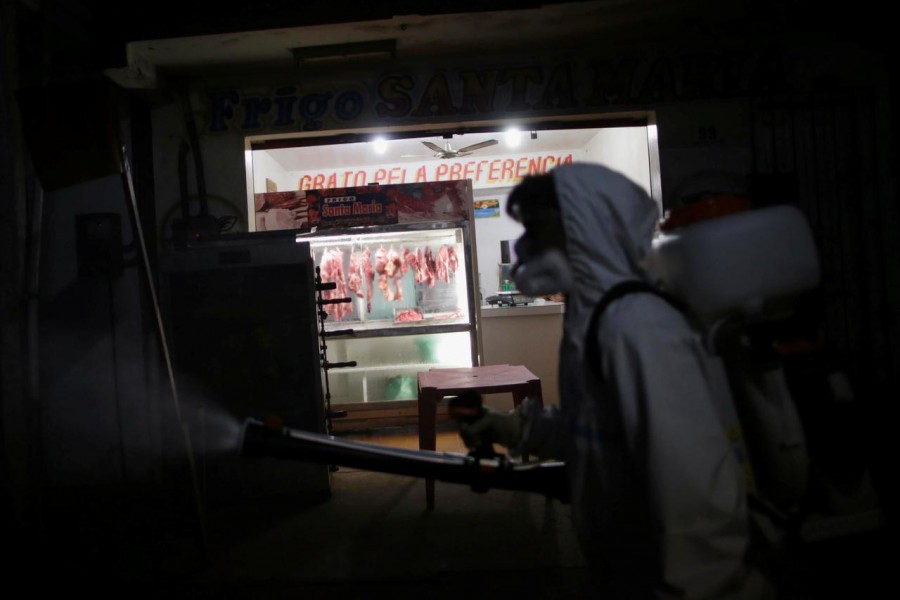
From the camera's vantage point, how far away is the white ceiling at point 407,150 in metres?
8.78

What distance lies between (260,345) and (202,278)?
807 millimetres

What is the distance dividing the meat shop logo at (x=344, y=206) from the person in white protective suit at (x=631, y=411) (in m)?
5.11

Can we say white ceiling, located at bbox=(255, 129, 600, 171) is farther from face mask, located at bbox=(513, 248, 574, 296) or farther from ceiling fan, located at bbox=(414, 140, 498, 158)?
face mask, located at bbox=(513, 248, 574, 296)

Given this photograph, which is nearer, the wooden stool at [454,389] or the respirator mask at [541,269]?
the respirator mask at [541,269]

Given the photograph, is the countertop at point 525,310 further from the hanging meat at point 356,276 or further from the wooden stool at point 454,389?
the wooden stool at point 454,389

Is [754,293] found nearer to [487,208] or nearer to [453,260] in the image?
[453,260]

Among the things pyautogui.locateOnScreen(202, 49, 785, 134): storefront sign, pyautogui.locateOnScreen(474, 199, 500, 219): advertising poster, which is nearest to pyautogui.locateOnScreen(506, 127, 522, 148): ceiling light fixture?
pyautogui.locateOnScreen(474, 199, 500, 219): advertising poster

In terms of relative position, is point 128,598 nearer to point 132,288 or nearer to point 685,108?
point 132,288

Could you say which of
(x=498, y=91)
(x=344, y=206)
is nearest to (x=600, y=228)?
(x=498, y=91)

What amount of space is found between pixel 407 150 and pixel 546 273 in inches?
313

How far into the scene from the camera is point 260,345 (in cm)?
504

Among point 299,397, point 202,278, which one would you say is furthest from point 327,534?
point 202,278

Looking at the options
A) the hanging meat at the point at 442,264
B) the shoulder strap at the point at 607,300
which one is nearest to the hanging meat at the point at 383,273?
the hanging meat at the point at 442,264

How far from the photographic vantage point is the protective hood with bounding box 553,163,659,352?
1.64 m
